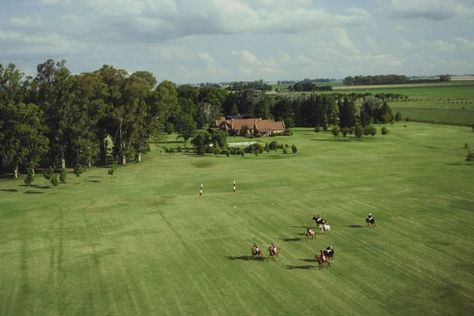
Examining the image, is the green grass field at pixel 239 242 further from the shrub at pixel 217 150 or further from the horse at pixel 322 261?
the shrub at pixel 217 150

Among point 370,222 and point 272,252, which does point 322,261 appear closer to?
point 272,252

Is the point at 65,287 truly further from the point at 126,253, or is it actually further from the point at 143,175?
the point at 143,175

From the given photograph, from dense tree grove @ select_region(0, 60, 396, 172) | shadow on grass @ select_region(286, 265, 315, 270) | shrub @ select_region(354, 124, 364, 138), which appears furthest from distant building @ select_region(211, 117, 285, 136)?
shadow on grass @ select_region(286, 265, 315, 270)

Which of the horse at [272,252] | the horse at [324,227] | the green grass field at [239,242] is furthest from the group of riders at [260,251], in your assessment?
the horse at [324,227]

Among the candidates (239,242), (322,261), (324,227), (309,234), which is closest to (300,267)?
(322,261)

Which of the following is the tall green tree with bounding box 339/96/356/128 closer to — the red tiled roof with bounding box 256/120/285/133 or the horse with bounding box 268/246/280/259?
the red tiled roof with bounding box 256/120/285/133

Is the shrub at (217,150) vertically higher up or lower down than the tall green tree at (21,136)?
lower down

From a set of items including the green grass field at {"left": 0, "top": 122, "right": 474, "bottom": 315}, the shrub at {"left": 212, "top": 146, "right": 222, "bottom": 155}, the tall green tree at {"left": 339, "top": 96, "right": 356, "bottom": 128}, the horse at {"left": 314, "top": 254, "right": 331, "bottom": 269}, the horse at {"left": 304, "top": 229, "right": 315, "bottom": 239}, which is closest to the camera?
the green grass field at {"left": 0, "top": 122, "right": 474, "bottom": 315}

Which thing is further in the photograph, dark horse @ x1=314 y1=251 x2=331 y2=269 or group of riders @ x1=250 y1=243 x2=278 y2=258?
group of riders @ x1=250 y1=243 x2=278 y2=258
